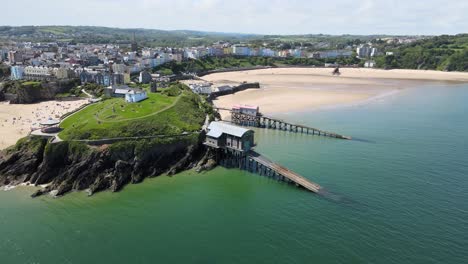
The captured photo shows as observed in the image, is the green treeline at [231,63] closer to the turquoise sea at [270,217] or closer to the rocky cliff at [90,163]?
the rocky cliff at [90,163]

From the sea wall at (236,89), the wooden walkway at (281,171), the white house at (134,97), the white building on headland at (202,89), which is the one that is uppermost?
the white house at (134,97)

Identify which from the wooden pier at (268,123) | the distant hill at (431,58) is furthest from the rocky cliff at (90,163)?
the distant hill at (431,58)

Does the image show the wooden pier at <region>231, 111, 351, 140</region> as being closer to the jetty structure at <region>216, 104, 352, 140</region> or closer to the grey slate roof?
the jetty structure at <region>216, 104, 352, 140</region>

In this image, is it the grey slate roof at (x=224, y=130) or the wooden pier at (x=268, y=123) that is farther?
the wooden pier at (x=268, y=123)

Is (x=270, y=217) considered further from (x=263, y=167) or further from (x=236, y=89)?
(x=236, y=89)

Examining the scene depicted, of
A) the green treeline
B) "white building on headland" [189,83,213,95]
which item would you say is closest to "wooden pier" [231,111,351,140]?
"white building on headland" [189,83,213,95]

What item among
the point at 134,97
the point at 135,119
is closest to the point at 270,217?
the point at 135,119
